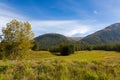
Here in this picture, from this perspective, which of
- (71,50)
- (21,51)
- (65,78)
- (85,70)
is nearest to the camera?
(65,78)

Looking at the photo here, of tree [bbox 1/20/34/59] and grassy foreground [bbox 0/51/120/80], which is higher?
tree [bbox 1/20/34/59]

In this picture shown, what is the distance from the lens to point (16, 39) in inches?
1939

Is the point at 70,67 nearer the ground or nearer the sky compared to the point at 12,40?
nearer the ground

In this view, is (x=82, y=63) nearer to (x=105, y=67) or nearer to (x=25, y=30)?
(x=105, y=67)

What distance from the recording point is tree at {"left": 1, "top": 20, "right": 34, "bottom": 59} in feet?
160

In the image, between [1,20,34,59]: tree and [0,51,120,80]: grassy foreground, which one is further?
[1,20,34,59]: tree

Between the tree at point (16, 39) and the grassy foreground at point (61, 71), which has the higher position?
the tree at point (16, 39)

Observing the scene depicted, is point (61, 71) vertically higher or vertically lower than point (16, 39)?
lower

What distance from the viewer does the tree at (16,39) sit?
160 ft

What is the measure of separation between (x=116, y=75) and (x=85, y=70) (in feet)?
4.35

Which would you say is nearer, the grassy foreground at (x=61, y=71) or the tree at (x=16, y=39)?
the grassy foreground at (x=61, y=71)

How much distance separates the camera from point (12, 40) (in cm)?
4934

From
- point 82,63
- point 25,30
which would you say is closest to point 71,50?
point 25,30

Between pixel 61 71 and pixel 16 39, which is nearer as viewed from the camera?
pixel 61 71
